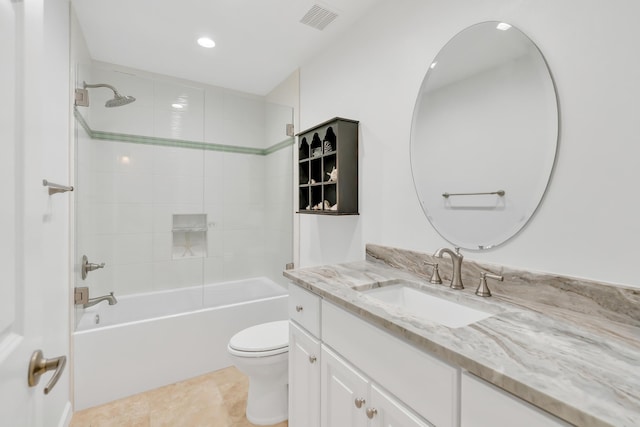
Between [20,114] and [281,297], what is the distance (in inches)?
88.8

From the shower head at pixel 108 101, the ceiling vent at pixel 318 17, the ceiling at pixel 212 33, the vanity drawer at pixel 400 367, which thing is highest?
the ceiling at pixel 212 33

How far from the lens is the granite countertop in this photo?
53 cm

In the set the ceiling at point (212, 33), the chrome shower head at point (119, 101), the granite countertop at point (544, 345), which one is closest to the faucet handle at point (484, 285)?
the granite countertop at point (544, 345)

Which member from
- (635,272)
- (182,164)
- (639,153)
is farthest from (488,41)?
(182,164)

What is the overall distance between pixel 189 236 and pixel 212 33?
1708mm

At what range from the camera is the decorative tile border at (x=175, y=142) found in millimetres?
2354

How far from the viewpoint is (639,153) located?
0.86 meters

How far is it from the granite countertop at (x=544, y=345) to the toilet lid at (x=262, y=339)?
67 centimetres

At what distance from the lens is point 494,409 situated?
2.07ft

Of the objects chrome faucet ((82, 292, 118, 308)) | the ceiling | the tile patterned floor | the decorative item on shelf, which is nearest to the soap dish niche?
chrome faucet ((82, 292, 118, 308))

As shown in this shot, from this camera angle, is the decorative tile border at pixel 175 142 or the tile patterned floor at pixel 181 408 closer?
the tile patterned floor at pixel 181 408

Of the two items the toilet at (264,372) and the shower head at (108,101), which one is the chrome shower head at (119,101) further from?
the toilet at (264,372)

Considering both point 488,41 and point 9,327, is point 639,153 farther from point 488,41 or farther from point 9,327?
point 9,327

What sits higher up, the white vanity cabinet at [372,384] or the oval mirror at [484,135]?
the oval mirror at [484,135]
